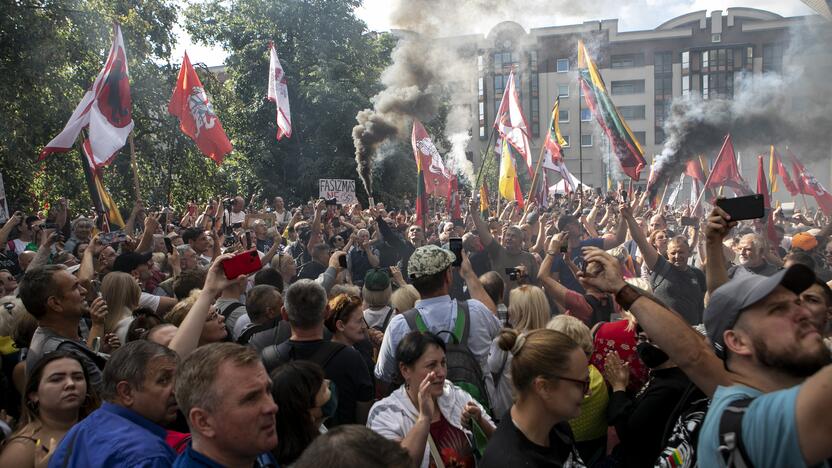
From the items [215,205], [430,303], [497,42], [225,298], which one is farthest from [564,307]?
[497,42]

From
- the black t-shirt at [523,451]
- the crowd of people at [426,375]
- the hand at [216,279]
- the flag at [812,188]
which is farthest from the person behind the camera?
the flag at [812,188]

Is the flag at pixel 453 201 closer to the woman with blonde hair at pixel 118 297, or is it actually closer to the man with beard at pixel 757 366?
the woman with blonde hair at pixel 118 297

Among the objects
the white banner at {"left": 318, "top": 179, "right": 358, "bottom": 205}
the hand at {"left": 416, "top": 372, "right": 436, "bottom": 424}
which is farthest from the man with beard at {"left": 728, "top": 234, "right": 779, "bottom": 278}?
the white banner at {"left": 318, "top": 179, "right": 358, "bottom": 205}

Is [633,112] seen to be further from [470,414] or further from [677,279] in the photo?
[470,414]

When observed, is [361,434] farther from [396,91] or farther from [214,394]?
[396,91]

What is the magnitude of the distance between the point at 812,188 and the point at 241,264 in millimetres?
19973

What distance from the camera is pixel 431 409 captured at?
129 inches

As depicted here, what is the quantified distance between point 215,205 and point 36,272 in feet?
24.5

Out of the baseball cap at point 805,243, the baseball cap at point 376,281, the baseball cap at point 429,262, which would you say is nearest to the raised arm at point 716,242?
the baseball cap at point 429,262

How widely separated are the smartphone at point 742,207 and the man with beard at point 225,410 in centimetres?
209

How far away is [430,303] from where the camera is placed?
4539 millimetres

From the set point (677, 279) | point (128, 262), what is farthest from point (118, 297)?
point (677, 279)

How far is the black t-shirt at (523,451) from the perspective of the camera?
9.56 feet

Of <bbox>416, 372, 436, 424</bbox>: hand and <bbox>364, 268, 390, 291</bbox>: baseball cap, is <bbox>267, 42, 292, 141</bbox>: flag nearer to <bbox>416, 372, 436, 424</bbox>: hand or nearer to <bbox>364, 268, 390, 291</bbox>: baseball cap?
<bbox>364, 268, 390, 291</bbox>: baseball cap
